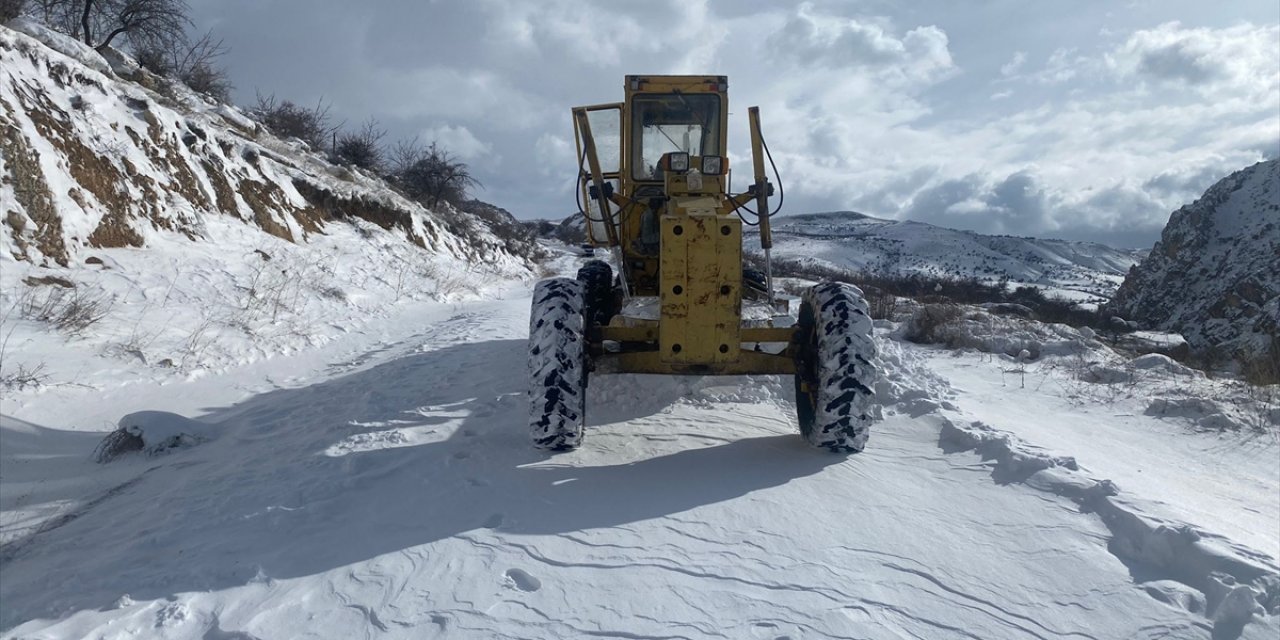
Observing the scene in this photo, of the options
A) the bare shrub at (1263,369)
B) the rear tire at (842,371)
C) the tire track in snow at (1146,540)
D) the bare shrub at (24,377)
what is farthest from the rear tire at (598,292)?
the bare shrub at (1263,369)

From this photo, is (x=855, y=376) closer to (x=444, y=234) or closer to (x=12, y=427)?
(x=12, y=427)

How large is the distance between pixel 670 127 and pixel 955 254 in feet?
254

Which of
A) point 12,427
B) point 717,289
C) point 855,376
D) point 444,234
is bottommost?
point 12,427

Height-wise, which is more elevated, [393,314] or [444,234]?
[444,234]

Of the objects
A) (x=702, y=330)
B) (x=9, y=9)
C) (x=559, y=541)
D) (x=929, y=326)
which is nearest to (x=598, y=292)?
(x=702, y=330)

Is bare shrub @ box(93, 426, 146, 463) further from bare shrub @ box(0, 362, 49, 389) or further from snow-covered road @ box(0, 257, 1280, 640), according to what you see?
bare shrub @ box(0, 362, 49, 389)

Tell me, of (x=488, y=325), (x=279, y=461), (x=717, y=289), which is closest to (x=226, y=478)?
(x=279, y=461)

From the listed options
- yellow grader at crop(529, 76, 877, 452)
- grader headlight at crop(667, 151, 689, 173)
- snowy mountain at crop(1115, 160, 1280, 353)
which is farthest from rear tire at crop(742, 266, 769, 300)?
snowy mountain at crop(1115, 160, 1280, 353)

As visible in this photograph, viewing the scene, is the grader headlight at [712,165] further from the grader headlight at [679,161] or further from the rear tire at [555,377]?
the rear tire at [555,377]

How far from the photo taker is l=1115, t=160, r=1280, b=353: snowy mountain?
1908cm

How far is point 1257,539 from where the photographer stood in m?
3.45

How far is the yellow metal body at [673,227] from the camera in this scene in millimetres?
4297

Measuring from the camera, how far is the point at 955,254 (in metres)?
75.9

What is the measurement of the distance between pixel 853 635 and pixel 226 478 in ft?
11.5
